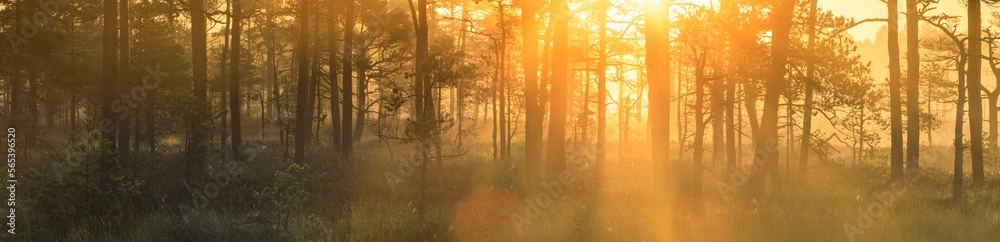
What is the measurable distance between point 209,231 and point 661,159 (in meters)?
9.02

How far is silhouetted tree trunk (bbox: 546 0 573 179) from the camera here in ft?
63.2

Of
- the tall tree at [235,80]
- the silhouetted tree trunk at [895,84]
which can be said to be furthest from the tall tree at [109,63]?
the silhouetted tree trunk at [895,84]

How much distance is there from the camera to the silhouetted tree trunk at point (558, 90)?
1925 cm

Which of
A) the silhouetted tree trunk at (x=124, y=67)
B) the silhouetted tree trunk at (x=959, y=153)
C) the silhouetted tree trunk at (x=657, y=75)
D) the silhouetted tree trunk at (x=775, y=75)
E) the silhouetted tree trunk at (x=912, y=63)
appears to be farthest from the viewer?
the silhouetted tree trunk at (x=124, y=67)

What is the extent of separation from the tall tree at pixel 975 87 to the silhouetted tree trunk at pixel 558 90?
33.5 ft

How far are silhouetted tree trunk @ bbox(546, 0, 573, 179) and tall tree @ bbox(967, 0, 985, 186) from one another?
10.2 m

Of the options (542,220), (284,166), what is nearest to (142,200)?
(284,166)

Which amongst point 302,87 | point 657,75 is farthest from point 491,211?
point 302,87

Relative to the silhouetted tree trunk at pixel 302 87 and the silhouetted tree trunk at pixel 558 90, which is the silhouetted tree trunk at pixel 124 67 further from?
the silhouetted tree trunk at pixel 558 90

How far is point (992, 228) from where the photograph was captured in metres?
11.7

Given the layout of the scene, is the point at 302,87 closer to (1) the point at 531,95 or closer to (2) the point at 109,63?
(2) the point at 109,63

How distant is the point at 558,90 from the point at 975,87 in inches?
480

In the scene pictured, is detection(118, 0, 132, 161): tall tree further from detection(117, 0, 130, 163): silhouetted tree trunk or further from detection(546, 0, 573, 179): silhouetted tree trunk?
detection(546, 0, 573, 179): silhouetted tree trunk

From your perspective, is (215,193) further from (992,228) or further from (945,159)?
(945,159)
